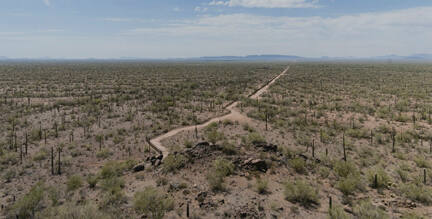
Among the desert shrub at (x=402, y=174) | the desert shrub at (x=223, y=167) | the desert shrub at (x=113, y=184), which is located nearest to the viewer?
the desert shrub at (x=113, y=184)

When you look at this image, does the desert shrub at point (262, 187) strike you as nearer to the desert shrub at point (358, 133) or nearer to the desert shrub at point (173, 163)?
the desert shrub at point (173, 163)

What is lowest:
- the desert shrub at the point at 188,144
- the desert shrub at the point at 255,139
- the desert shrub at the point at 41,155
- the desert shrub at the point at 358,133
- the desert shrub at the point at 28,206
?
the desert shrub at the point at 28,206

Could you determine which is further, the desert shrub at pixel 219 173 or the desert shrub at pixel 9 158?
the desert shrub at pixel 9 158

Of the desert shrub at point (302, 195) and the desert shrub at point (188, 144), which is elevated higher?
the desert shrub at point (188, 144)

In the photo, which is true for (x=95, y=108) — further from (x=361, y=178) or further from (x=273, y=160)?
(x=361, y=178)

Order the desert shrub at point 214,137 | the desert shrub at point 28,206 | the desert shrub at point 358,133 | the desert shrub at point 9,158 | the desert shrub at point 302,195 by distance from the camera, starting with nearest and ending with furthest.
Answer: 1. the desert shrub at point 28,206
2. the desert shrub at point 302,195
3. the desert shrub at point 9,158
4. the desert shrub at point 214,137
5. the desert shrub at point 358,133

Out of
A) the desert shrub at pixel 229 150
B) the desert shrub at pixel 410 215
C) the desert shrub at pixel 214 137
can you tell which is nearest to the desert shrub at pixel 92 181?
the desert shrub at pixel 229 150
